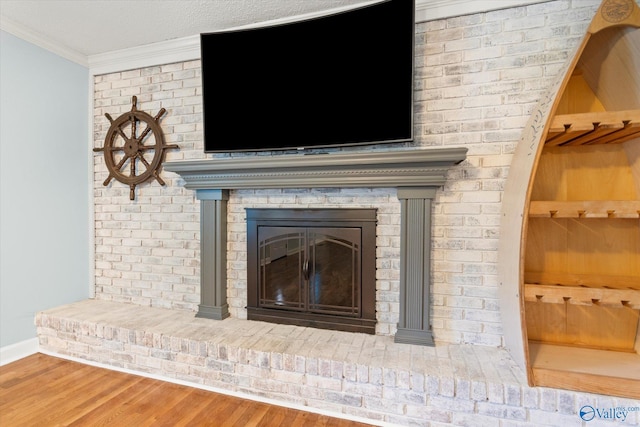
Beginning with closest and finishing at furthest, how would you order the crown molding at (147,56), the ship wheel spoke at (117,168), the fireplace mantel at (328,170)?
the fireplace mantel at (328,170) → the crown molding at (147,56) → the ship wheel spoke at (117,168)

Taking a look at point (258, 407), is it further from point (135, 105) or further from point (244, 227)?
point (135, 105)

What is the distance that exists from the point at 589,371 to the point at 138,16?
3.34 m

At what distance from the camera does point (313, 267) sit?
203cm

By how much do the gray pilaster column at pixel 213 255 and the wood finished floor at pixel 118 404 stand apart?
1.74 ft

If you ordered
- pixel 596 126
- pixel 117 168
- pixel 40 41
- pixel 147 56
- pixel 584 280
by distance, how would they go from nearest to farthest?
1. pixel 596 126
2. pixel 584 280
3. pixel 40 41
4. pixel 147 56
5. pixel 117 168

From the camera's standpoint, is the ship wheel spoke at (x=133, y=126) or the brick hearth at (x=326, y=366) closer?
the brick hearth at (x=326, y=366)

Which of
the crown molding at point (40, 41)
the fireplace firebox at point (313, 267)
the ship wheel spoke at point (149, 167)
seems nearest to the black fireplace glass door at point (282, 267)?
the fireplace firebox at point (313, 267)

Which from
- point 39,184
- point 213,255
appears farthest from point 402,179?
point 39,184

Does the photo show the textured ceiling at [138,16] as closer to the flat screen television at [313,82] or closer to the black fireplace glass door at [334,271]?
the flat screen television at [313,82]

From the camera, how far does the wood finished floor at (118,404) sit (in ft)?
5.15

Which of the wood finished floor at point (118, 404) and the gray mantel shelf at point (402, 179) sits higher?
the gray mantel shelf at point (402, 179)

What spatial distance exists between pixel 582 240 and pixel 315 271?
1544 mm

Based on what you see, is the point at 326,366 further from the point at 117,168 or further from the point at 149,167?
the point at 117,168

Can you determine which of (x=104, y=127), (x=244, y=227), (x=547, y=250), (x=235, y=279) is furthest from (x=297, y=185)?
(x=104, y=127)
